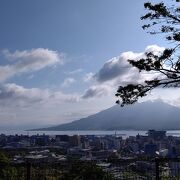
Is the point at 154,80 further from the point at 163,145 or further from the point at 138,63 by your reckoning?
the point at 163,145

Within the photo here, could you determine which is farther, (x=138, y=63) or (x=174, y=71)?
(x=138, y=63)

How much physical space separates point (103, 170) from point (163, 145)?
105986 mm

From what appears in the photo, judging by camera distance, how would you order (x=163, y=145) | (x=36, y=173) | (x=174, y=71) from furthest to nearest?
(x=163, y=145) < (x=174, y=71) < (x=36, y=173)

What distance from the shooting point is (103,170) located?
10422 mm

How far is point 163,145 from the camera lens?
113562mm

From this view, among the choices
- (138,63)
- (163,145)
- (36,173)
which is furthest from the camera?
(163,145)

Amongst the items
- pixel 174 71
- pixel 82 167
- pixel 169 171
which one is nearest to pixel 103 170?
pixel 82 167

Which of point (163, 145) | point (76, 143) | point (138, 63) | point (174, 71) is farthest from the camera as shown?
point (76, 143)

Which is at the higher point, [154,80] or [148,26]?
[148,26]

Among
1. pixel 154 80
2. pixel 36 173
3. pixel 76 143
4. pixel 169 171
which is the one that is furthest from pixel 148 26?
pixel 76 143

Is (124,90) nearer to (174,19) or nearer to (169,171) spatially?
(174,19)

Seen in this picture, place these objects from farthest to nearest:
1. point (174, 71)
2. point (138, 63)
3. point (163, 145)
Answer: point (163, 145)
point (138, 63)
point (174, 71)

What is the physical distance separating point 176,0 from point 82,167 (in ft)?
21.9

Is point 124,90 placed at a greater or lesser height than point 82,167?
greater
